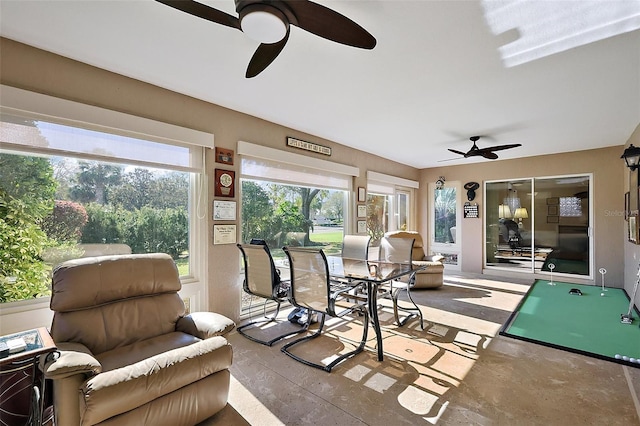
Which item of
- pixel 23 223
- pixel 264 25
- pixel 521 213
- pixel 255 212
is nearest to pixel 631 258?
pixel 521 213

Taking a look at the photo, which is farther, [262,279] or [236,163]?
[236,163]

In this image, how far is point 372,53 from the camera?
2285 millimetres

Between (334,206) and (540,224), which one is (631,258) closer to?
(540,224)

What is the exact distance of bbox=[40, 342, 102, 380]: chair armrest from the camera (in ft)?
4.71

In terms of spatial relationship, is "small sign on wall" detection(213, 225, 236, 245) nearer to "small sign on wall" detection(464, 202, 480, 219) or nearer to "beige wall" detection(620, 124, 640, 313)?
"beige wall" detection(620, 124, 640, 313)

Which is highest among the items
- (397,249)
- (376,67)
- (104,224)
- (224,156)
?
(376,67)

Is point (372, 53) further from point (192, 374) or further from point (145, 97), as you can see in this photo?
point (192, 374)

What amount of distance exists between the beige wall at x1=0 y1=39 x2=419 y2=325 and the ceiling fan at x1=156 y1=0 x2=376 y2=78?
1.63m

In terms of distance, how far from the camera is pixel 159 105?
2.93 meters

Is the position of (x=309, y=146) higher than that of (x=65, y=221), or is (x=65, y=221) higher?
(x=309, y=146)

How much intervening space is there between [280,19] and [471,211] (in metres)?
6.51

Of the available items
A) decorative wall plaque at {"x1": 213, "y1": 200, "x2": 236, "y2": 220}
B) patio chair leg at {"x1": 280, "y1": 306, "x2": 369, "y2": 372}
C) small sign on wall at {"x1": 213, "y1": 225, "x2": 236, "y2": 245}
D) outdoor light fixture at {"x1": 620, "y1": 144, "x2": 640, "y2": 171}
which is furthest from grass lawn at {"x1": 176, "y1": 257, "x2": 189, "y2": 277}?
outdoor light fixture at {"x1": 620, "y1": 144, "x2": 640, "y2": 171}

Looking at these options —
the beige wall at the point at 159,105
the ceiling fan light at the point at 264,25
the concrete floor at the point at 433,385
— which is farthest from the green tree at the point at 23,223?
the ceiling fan light at the point at 264,25

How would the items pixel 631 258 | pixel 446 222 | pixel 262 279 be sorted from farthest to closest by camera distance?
pixel 446 222, pixel 631 258, pixel 262 279
